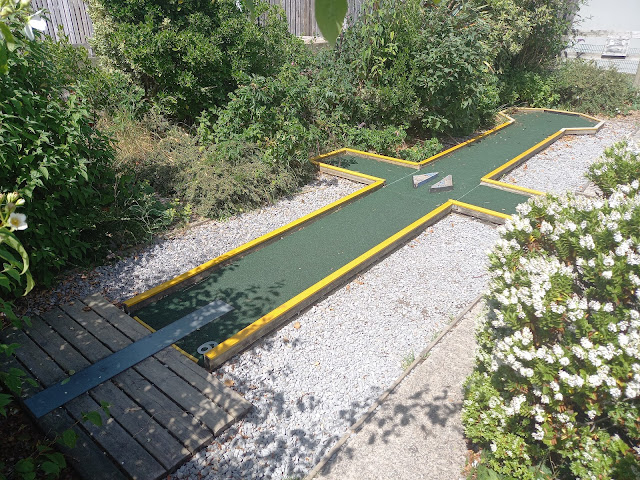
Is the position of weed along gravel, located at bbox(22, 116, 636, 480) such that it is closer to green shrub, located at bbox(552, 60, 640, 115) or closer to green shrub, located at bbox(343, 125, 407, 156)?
green shrub, located at bbox(343, 125, 407, 156)

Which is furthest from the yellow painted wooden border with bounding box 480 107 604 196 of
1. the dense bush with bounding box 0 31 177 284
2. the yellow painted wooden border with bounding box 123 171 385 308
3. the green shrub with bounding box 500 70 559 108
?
the dense bush with bounding box 0 31 177 284

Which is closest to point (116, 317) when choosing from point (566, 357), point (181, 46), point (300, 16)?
point (566, 357)

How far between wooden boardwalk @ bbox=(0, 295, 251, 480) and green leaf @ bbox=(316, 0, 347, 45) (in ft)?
8.74

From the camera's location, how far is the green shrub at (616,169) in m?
4.54

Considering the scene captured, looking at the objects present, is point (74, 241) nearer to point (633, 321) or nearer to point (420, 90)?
point (633, 321)

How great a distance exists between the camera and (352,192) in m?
6.73

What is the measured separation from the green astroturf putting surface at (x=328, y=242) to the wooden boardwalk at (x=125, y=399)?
0.36 meters

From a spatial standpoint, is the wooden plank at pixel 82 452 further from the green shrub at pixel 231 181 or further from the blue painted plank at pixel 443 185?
the blue painted plank at pixel 443 185

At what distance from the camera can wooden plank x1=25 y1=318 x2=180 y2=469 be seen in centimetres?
274

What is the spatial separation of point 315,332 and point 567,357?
2.16m

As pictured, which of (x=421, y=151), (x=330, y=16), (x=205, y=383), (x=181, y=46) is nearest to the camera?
(x=330, y=16)

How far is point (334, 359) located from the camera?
3.59 meters

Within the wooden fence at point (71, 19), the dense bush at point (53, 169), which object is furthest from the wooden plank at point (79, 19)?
the dense bush at point (53, 169)

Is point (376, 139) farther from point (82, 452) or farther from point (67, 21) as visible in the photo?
point (82, 452)
